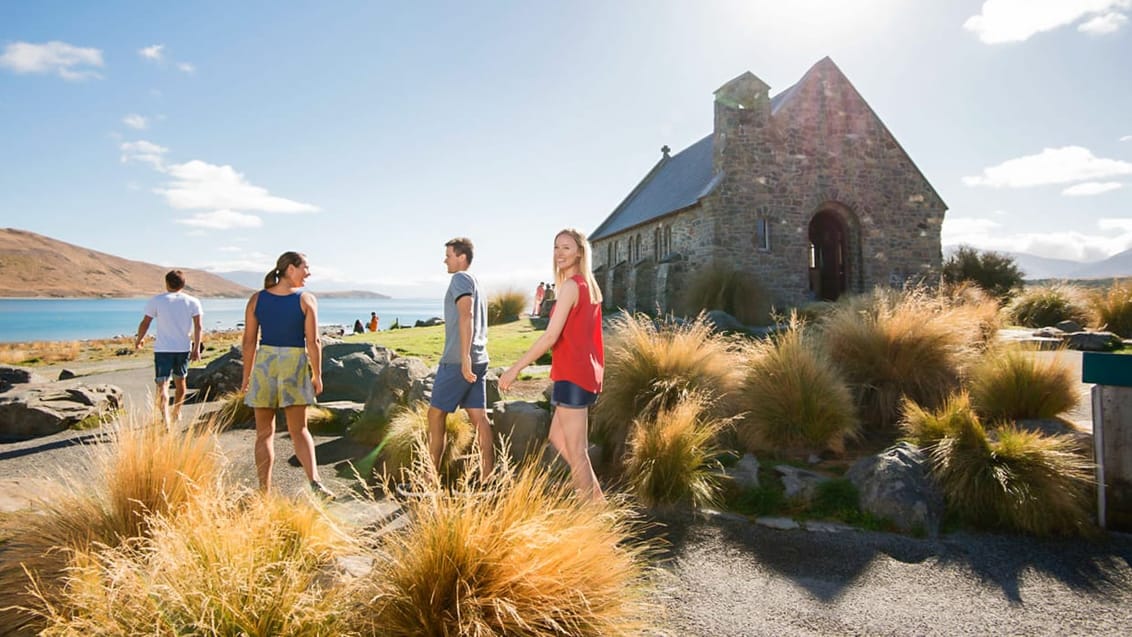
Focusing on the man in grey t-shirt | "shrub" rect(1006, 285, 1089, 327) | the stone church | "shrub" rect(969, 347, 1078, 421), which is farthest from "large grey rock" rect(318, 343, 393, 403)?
"shrub" rect(1006, 285, 1089, 327)

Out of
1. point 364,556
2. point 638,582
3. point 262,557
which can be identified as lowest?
point 638,582

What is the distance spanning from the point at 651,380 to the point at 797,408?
1.54 m

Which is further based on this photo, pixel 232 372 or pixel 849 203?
pixel 849 203

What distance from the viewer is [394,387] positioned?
7.21 metres

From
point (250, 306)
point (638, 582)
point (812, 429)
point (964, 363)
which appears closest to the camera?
point (638, 582)

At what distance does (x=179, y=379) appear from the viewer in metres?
7.11

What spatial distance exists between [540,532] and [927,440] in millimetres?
4375

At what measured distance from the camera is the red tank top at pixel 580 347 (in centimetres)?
396

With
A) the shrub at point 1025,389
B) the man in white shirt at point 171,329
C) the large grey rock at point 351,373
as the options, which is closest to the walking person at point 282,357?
the man in white shirt at point 171,329

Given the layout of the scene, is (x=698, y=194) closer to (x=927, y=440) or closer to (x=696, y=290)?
(x=696, y=290)

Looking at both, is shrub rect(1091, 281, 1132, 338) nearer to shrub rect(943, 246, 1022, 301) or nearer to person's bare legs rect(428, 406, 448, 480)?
shrub rect(943, 246, 1022, 301)

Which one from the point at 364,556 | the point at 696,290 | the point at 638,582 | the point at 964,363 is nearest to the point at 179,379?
the point at 364,556

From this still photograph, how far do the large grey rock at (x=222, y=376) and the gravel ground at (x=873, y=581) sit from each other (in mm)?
5792

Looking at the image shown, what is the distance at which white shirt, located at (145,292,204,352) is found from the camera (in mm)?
6688
